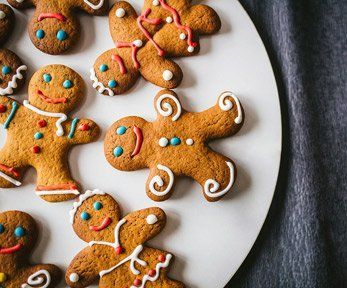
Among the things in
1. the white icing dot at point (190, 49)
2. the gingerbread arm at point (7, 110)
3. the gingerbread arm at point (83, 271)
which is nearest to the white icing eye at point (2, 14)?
the gingerbread arm at point (7, 110)

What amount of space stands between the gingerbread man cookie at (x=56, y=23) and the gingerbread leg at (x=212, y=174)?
0.63 m

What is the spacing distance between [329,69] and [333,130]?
24 cm

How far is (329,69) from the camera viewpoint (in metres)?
1.63

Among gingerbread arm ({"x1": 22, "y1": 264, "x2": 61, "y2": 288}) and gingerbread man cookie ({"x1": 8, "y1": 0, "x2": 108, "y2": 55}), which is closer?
gingerbread arm ({"x1": 22, "y1": 264, "x2": 61, "y2": 288})

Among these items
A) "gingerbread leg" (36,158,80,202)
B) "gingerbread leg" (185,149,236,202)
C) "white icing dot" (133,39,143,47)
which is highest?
"white icing dot" (133,39,143,47)

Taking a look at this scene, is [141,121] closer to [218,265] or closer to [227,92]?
[227,92]

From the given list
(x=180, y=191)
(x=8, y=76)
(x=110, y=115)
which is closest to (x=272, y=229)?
(x=180, y=191)

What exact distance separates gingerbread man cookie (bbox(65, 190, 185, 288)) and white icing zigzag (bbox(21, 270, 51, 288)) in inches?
2.5

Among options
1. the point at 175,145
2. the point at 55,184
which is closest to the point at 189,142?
the point at 175,145

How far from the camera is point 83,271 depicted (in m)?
1.45

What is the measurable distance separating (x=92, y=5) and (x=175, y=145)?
1.94ft

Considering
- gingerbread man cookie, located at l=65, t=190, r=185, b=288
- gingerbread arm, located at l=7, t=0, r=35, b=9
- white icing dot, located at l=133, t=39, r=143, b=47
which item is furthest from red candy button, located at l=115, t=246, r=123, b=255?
gingerbread arm, located at l=7, t=0, r=35, b=9

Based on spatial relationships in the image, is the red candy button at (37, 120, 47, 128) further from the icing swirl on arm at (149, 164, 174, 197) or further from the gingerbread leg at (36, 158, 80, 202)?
the icing swirl on arm at (149, 164, 174, 197)

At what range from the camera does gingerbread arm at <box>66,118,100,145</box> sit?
1518mm
